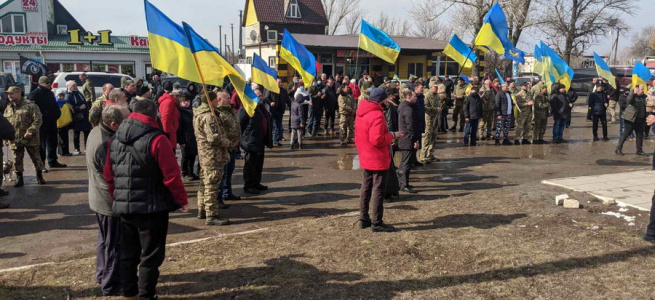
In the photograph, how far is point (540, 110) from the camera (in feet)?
48.2

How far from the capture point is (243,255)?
18.6ft

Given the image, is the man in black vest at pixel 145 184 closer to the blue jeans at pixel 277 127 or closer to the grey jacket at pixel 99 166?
the grey jacket at pixel 99 166

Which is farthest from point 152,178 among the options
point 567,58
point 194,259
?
point 567,58

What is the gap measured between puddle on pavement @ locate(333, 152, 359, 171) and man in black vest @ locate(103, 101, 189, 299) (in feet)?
23.0

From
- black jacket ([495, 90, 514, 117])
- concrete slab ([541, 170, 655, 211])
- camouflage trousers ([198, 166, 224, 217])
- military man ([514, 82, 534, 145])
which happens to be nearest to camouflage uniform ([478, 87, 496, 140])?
black jacket ([495, 90, 514, 117])

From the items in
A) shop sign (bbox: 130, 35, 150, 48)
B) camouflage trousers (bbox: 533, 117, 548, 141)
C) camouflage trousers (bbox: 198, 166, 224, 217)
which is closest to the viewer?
camouflage trousers (bbox: 198, 166, 224, 217)

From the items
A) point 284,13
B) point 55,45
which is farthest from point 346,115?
point 284,13

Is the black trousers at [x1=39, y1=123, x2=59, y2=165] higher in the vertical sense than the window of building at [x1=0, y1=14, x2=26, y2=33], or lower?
lower

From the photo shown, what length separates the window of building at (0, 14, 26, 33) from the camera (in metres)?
36.8

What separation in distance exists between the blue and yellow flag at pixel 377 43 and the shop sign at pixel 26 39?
3148 cm

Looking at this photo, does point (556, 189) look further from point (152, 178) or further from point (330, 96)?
point (330, 96)

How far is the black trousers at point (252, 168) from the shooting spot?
8.80 m

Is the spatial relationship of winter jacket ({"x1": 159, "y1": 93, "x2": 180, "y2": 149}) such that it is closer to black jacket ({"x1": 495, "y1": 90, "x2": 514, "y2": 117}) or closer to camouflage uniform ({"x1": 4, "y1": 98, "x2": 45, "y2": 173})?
camouflage uniform ({"x1": 4, "y1": 98, "x2": 45, "y2": 173})

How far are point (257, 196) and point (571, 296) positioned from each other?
5336 millimetres
